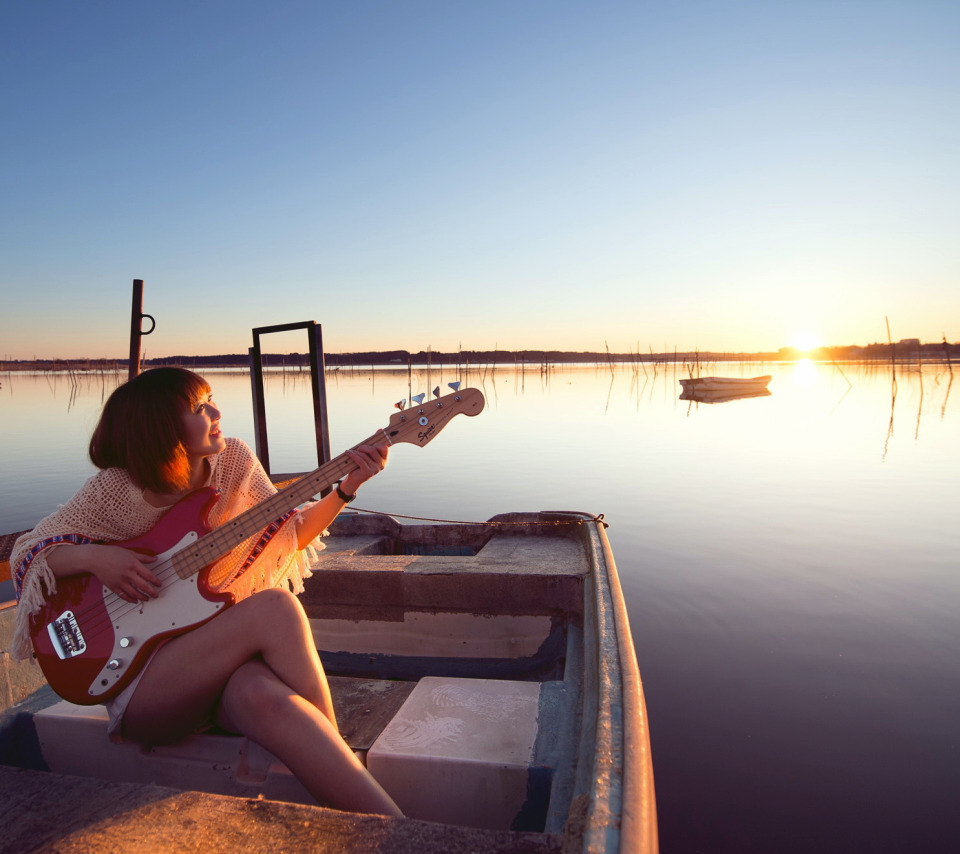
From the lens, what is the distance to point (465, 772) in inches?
85.2

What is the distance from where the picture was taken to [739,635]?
5289 mm

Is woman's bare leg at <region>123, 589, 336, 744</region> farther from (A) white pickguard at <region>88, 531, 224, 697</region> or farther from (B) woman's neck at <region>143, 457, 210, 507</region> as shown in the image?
(B) woman's neck at <region>143, 457, 210, 507</region>

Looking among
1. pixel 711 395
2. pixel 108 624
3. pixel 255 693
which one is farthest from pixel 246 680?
pixel 711 395

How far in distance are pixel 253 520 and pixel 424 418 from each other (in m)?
0.80

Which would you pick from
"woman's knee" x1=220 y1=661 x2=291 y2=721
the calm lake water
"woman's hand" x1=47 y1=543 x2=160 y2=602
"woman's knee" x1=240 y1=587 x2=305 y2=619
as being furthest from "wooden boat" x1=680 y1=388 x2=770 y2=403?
"woman's hand" x1=47 y1=543 x2=160 y2=602

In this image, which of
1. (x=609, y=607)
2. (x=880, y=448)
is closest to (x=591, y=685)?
(x=609, y=607)

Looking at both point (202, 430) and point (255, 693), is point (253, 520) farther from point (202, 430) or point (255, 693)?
point (255, 693)

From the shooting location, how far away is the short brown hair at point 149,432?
→ 2.16 meters

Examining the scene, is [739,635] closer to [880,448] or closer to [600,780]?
[600,780]

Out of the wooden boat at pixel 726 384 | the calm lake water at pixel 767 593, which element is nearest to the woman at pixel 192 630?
the calm lake water at pixel 767 593

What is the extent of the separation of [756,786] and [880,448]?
14.6 m

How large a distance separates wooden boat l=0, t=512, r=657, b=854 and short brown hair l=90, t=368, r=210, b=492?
952 millimetres

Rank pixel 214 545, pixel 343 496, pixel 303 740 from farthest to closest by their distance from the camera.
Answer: pixel 343 496
pixel 214 545
pixel 303 740

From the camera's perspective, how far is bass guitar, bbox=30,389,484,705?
6.58ft
